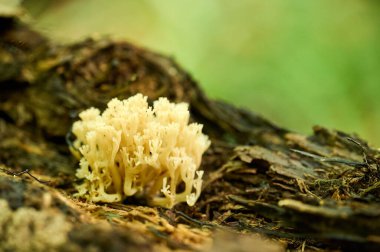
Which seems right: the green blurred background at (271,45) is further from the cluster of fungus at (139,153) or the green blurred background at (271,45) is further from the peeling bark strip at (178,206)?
the cluster of fungus at (139,153)

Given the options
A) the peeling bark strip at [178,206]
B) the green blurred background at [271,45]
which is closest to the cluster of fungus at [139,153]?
the peeling bark strip at [178,206]

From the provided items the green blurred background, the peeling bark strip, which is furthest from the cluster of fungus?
the green blurred background

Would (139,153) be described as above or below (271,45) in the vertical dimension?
below

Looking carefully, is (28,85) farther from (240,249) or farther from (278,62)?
(278,62)

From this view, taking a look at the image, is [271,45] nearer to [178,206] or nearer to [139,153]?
[178,206]

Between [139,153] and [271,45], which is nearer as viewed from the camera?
[139,153]

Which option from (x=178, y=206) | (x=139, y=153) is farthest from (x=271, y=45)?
(x=139, y=153)

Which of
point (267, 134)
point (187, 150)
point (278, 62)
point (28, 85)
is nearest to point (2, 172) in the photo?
point (187, 150)
